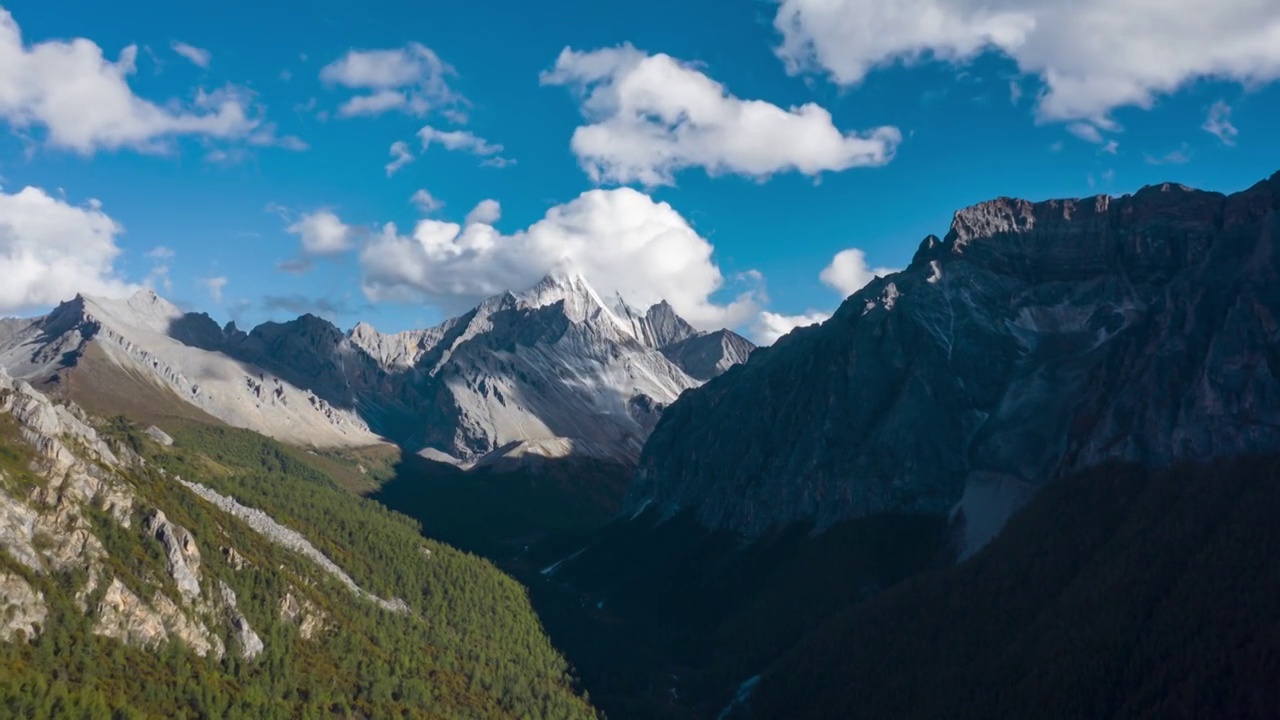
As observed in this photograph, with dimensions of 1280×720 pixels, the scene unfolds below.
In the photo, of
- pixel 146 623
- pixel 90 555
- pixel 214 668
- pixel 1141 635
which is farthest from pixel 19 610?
pixel 1141 635

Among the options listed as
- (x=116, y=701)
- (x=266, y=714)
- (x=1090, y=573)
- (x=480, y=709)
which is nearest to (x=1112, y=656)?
(x=1090, y=573)

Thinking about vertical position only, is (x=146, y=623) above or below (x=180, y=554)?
below

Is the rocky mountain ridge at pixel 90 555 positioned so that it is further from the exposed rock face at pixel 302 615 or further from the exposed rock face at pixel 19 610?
the exposed rock face at pixel 302 615

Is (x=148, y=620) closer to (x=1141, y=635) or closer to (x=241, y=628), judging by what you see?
(x=241, y=628)

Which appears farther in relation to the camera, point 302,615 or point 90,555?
point 302,615

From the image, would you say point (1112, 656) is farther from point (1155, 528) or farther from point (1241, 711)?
point (1155, 528)

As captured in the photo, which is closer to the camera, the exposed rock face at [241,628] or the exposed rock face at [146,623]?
the exposed rock face at [146,623]

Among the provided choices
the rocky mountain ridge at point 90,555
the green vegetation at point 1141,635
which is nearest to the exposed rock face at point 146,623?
the rocky mountain ridge at point 90,555
